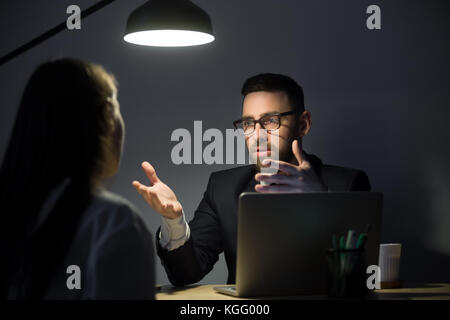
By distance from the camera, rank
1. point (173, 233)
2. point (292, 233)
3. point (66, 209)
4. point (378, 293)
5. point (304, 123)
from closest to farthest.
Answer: point (66, 209) → point (292, 233) → point (378, 293) → point (173, 233) → point (304, 123)

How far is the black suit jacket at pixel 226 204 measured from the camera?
2.49 m

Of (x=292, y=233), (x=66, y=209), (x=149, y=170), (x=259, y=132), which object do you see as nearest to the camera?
(x=66, y=209)

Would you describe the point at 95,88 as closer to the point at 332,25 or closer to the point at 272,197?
the point at 272,197

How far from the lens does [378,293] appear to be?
1.80 metres

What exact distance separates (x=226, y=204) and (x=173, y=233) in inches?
22.6

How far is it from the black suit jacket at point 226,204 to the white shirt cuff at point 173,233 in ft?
1.05

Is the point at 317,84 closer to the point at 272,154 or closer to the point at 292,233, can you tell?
the point at 272,154

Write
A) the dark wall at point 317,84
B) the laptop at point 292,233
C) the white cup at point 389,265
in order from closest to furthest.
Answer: the laptop at point 292,233
the white cup at point 389,265
the dark wall at point 317,84

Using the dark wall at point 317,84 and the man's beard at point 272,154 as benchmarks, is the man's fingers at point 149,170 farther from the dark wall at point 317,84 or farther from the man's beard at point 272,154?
the dark wall at point 317,84

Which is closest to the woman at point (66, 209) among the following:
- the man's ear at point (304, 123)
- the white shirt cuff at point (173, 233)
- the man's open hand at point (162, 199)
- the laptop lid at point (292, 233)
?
the laptop lid at point (292, 233)

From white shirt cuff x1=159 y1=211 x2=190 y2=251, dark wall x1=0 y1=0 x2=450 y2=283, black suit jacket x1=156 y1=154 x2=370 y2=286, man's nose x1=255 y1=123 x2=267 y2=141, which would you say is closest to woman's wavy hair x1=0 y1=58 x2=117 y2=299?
white shirt cuff x1=159 y1=211 x2=190 y2=251

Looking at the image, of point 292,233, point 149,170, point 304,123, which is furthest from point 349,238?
point 304,123
